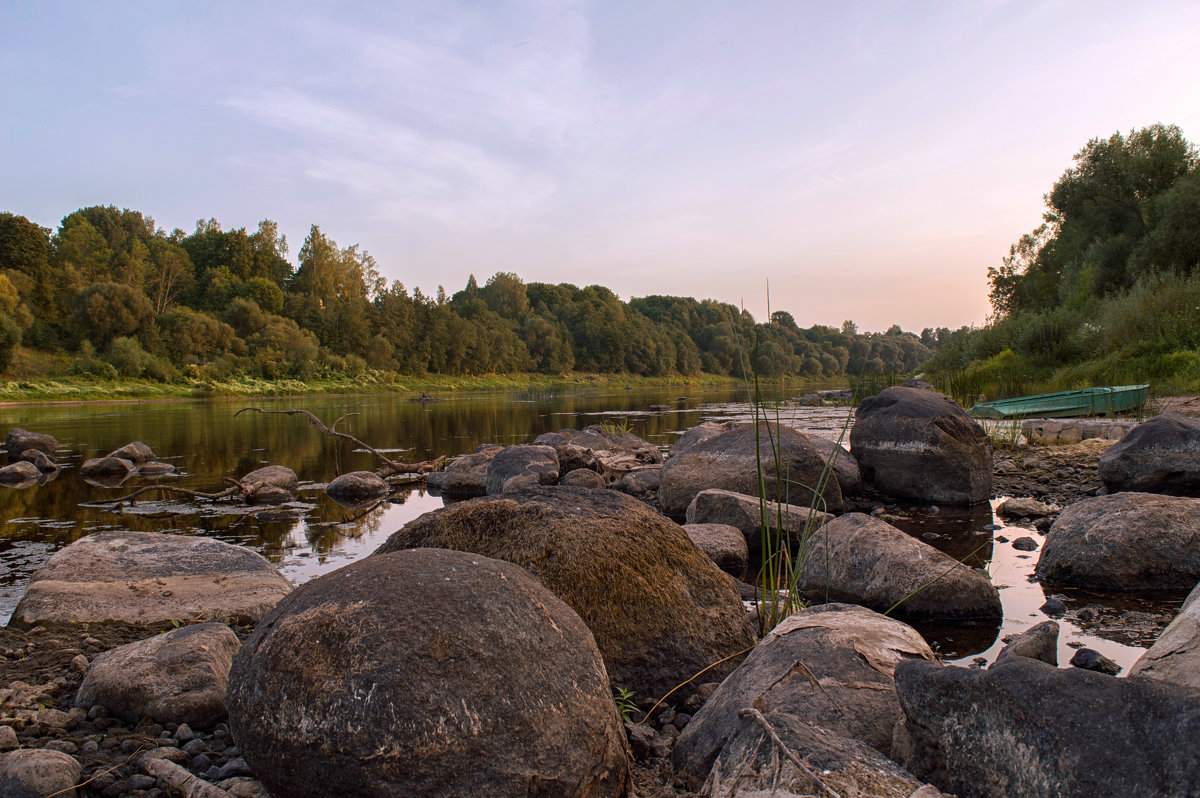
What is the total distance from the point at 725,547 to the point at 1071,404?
49.2 ft

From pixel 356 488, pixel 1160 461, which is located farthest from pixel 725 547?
pixel 356 488

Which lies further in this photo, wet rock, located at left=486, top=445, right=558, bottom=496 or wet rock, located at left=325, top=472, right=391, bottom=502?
wet rock, located at left=325, top=472, right=391, bottom=502

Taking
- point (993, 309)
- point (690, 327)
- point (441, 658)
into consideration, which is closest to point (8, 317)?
point (441, 658)

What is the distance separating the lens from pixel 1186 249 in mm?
26328

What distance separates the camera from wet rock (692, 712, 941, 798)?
2209 mm

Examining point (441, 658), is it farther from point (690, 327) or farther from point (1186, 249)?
point (690, 327)

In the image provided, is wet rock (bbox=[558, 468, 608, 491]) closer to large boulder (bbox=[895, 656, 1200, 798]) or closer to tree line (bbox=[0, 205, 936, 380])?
large boulder (bbox=[895, 656, 1200, 798])

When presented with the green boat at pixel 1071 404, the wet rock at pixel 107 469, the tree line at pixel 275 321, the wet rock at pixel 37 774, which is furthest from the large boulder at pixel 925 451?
the tree line at pixel 275 321

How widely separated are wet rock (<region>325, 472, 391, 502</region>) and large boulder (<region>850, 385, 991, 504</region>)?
24.6ft

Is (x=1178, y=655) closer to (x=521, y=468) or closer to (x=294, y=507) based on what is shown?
(x=521, y=468)

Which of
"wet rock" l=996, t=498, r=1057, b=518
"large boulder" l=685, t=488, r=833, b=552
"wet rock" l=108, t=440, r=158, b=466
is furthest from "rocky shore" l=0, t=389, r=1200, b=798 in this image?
"wet rock" l=108, t=440, r=158, b=466

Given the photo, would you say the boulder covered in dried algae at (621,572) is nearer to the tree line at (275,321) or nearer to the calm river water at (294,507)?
the calm river water at (294,507)

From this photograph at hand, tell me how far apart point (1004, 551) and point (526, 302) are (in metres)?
103

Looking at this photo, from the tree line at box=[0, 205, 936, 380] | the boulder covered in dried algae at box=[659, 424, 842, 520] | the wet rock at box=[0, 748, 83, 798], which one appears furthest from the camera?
the tree line at box=[0, 205, 936, 380]
